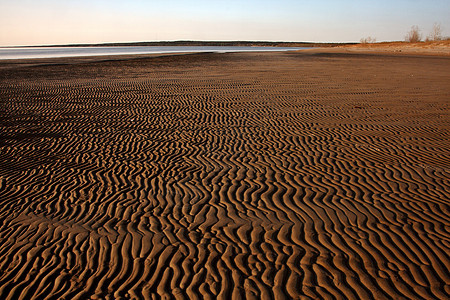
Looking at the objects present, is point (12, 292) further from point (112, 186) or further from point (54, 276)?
point (112, 186)

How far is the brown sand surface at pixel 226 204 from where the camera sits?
4.75 metres

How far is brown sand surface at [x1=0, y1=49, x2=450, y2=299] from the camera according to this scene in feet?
15.6

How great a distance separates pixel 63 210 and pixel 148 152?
3.42 m

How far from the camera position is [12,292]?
14.9 ft

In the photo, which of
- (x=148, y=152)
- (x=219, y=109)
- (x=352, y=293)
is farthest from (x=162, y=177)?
(x=219, y=109)

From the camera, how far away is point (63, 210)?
6.69 meters

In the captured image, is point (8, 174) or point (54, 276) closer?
point (54, 276)

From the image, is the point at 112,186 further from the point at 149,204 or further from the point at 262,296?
the point at 262,296

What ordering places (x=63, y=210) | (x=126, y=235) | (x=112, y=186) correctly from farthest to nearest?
(x=112, y=186)
(x=63, y=210)
(x=126, y=235)

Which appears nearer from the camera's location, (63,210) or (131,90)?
(63,210)

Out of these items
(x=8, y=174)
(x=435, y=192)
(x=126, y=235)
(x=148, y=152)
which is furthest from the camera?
(x=148, y=152)

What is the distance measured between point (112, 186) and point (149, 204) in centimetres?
125

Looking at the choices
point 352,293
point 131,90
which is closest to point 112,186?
point 352,293

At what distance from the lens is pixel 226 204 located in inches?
271
